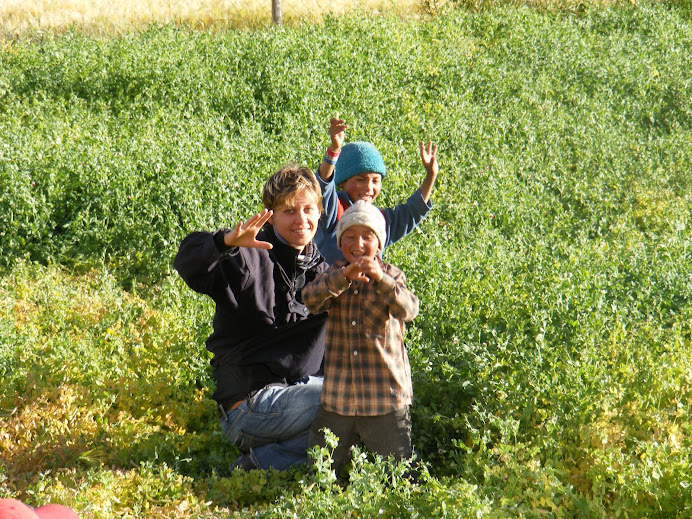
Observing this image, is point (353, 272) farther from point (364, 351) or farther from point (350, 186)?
point (350, 186)

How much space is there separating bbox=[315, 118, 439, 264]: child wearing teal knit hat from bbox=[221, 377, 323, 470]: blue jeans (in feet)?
3.41

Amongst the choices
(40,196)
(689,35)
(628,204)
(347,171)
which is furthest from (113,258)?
(689,35)

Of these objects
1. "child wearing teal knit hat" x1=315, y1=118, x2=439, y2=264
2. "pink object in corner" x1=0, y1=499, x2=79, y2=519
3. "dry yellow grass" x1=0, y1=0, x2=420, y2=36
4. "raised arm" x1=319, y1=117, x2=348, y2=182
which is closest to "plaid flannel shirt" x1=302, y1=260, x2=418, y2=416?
"child wearing teal knit hat" x1=315, y1=118, x2=439, y2=264

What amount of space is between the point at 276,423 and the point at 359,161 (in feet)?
5.70

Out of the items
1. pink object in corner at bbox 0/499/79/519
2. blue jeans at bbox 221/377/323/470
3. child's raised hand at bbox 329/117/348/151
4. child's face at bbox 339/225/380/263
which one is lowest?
blue jeans at bbox 221/377/323/470

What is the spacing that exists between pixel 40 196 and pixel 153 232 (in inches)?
38.0

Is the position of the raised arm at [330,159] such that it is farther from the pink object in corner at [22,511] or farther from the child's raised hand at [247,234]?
the pink object in corner at [22,511]

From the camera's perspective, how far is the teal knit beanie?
15.4 ft

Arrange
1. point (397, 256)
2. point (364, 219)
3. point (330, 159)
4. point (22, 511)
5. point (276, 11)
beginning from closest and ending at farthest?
point (22, 511), point (364, 219), point (330, 159), point (397, 256), point (276, 11)

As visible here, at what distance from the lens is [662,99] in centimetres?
1160

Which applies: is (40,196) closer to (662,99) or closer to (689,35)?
(662,99)

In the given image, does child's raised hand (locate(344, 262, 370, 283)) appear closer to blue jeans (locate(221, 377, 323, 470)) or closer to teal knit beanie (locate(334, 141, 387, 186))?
blue jeans (locate(221, 377, 323, 470))

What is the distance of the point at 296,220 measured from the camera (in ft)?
13.0

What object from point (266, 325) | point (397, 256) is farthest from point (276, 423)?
point (397, 256)
